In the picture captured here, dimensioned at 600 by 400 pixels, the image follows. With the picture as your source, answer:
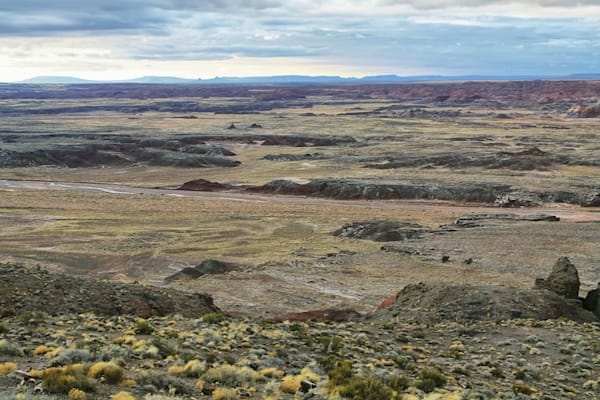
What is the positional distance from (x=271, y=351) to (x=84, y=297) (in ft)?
27.1

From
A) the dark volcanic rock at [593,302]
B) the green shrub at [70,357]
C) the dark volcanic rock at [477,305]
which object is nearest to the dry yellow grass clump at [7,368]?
the green shrub at [70,357]

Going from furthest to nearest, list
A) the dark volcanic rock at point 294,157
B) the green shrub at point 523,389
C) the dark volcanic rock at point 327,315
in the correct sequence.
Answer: the dark volcanic rock at point 294,157, the dark volcanic rock at point 327,315, the green shrub at point 523,389

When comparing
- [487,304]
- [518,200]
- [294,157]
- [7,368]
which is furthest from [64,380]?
[294,157]

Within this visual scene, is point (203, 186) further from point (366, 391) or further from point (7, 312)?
point (366, 391)

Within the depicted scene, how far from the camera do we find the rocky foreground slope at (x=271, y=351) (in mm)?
11070

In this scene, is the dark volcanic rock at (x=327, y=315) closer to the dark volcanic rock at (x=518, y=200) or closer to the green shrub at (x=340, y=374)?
the green shrub at (x=340, y=374)

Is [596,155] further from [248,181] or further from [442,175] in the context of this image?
[248,181]

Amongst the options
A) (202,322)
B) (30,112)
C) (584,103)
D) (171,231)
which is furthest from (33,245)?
(584,103)

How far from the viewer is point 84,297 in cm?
2053

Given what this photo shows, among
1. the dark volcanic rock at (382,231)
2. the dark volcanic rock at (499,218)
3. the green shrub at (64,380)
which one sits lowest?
the dark volcanic rock at (499,218)

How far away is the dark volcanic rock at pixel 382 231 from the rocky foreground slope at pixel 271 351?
68.9 ft

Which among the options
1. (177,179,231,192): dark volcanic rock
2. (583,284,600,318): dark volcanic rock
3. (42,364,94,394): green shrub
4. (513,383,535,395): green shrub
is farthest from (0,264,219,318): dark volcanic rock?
(177,179,231,192): dark volcanic rock

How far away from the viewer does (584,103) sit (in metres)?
192

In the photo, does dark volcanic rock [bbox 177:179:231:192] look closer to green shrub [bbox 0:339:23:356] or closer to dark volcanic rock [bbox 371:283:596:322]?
dark volcanic rock [bbox 371:283:596:322]
